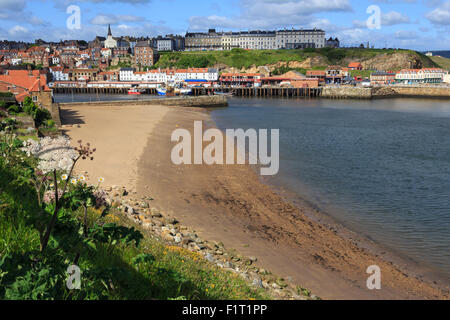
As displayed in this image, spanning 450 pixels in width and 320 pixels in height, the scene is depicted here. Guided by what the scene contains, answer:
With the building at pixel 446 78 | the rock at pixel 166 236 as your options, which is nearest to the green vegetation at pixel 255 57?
the building at pixel 446 78

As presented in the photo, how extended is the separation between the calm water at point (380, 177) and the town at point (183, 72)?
2633 centimetres

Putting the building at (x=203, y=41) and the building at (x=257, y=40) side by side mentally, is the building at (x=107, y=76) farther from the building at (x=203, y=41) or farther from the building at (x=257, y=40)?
the building at (x=257, y=40)

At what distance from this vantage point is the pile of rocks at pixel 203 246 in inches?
387

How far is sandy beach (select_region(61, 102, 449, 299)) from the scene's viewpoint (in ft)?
37.2

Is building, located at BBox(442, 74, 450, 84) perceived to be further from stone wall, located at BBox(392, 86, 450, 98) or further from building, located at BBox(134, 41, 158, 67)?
building, located at BBox(134, 41, 158, 67)

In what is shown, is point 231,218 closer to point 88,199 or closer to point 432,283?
point 432,283

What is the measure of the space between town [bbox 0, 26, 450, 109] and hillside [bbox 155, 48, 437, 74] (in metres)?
2.72

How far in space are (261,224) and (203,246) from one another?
3.90m

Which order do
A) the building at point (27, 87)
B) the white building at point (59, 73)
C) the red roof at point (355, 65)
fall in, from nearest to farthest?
1. the building at point (27, 87)
2. the white building at point (59, 73)
3. the red roof at point (355, 65)

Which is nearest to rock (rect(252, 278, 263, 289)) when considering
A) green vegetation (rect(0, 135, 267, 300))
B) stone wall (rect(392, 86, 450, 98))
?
green vegetation (rect(0, 135, 267, 300))

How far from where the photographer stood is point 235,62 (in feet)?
500

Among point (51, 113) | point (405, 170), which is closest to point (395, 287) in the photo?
point (405, 170)

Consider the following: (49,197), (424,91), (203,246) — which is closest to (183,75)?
(424,91)

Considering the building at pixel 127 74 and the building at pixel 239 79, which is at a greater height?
the building at pixel 127 74
